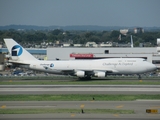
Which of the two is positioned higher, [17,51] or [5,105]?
[17,51]

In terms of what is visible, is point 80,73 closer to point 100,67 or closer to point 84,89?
point 100,67

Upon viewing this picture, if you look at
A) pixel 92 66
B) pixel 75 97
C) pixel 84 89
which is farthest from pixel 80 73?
pixel 75 97

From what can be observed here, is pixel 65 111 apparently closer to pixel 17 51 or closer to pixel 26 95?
pixel 26 95

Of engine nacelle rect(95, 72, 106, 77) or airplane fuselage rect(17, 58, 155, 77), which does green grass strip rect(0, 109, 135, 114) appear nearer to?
engine nacelle rect(95, 72, 106, 77)

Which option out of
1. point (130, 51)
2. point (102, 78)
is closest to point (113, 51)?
point (130, 51)

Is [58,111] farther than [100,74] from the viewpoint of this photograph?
No

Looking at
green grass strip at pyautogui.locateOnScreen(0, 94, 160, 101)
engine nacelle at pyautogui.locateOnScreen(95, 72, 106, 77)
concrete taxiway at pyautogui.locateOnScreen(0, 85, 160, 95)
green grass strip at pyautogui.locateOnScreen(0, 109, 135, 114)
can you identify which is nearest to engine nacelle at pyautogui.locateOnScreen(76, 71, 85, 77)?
engine nacelle at pyautogui.locateOnScreen(95, 72, 106, 77)

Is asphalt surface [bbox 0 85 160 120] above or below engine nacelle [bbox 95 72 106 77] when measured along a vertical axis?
below

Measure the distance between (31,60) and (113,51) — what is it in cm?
3652

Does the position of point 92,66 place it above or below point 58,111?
above

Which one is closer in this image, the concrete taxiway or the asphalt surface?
the asphalt surface

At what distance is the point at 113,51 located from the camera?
99.1 metres

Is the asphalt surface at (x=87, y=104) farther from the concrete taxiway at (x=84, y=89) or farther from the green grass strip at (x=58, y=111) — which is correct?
the green grass strip at (x=58, y=111)

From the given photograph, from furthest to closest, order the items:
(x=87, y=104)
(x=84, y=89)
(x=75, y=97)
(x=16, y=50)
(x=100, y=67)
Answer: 1. (x=16, y=50)
2. (x=100, y=67)
3. (x=84, y=89)
4. (x=75, y=97)
5. (x=87, y=104)
